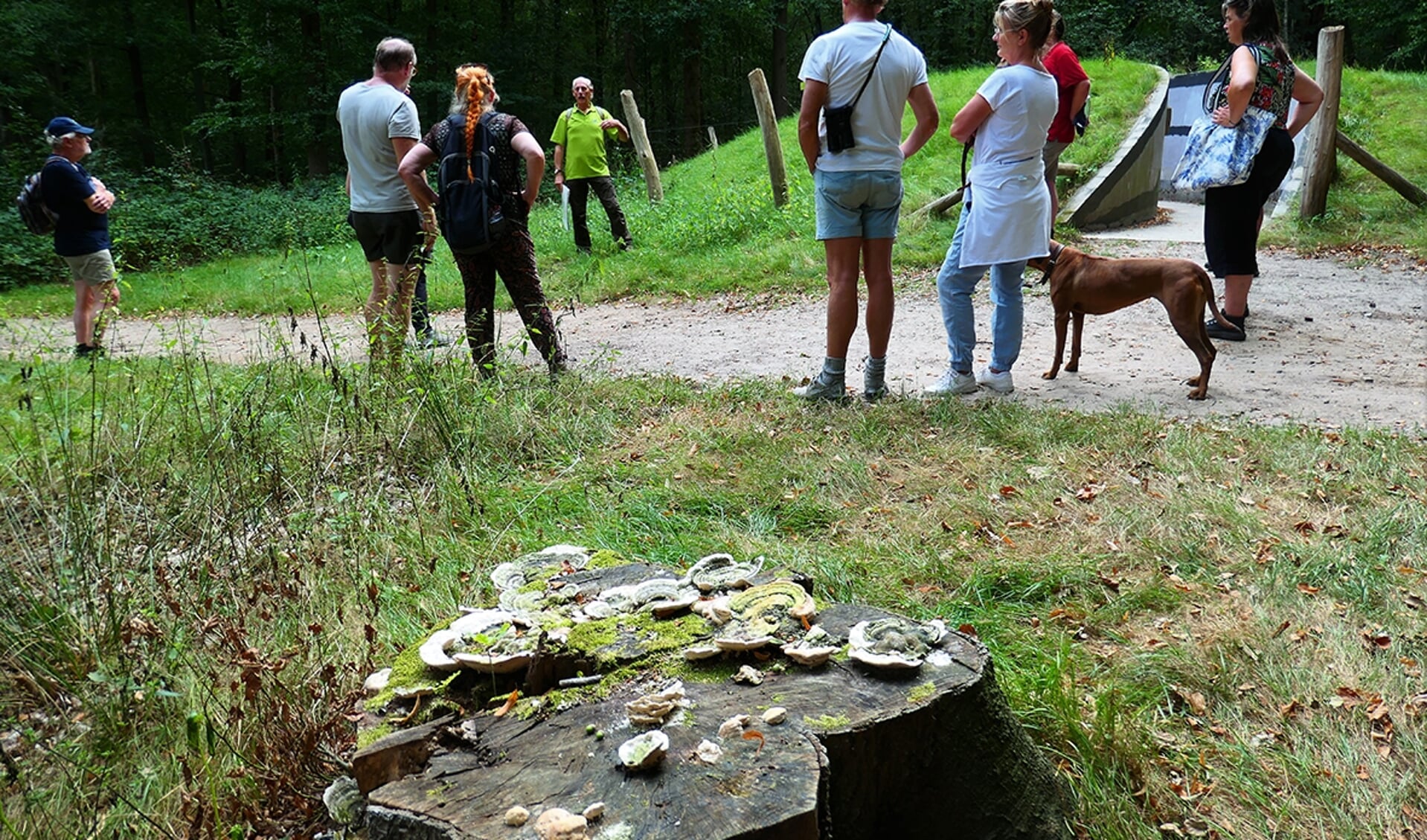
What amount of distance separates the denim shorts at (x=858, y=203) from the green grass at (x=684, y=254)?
4794mm

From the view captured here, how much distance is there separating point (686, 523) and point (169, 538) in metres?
2.00

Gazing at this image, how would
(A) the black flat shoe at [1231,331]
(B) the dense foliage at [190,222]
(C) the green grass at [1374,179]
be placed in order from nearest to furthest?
(A) the black flat shoe at [1231,331]
(C) the green grass at [1374,179]
(B) the dense foliage at [190,222]

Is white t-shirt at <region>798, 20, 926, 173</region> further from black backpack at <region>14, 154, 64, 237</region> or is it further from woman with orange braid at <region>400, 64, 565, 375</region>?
black backpack at <region>14, 154, 64, 237</region>

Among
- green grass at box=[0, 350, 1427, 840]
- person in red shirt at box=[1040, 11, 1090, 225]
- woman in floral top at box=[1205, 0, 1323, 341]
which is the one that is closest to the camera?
green grass at box=[0, 350, 1427, 840]

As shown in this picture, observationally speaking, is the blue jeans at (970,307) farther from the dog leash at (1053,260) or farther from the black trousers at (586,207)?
the black trousers at (586,207)

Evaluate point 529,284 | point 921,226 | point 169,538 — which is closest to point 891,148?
point 529,284

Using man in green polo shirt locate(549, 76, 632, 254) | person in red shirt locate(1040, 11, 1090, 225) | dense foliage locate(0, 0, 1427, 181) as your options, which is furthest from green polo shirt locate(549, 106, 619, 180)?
dense foliage locate(0, 0, 1427, 181)

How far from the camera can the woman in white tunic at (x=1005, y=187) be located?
17.3 ft

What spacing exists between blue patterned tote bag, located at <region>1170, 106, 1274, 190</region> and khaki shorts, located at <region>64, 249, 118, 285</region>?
8.57 meters

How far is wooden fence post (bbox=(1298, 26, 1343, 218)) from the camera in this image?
1082 centimetres

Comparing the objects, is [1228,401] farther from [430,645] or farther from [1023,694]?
[430,645]

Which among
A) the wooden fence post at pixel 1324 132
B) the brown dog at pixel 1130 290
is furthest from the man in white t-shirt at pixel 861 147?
the wooden fence post at pixel 1324 132

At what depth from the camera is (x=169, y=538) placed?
12.0ft

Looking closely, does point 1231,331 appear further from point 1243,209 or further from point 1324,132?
point 1324,132
